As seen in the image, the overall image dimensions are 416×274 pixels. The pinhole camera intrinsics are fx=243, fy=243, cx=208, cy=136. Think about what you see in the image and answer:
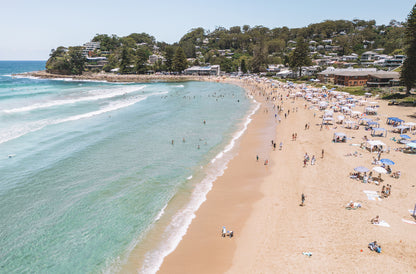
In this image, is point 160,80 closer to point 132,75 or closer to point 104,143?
point 132,75

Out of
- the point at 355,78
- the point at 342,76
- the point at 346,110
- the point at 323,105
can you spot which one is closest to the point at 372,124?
the point at 346,110

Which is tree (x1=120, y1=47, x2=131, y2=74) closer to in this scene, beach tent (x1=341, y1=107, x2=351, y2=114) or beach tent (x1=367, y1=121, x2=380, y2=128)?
beach tent (x1=341, y1=107, x2=351, y2=114)

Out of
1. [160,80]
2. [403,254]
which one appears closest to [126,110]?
[403,254]

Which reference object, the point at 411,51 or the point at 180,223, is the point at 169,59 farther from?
the point at 180,223

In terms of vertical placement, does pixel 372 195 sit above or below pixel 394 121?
below

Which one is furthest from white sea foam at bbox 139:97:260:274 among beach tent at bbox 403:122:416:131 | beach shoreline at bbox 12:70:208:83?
beach shoreline at bbox 12:70:208:83

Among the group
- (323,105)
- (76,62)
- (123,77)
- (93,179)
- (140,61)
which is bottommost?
(93,179)
